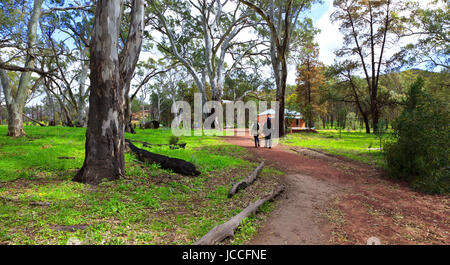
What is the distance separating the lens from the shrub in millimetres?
5668

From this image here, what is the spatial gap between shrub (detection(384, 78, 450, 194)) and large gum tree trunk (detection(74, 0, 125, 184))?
808cm

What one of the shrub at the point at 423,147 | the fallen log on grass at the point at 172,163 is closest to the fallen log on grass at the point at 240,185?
the fallen log on grass at the point at 172,163

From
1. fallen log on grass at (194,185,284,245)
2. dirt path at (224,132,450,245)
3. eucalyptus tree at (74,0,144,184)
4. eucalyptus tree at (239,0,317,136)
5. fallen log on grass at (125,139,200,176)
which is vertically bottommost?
dirt path at (224,132,450,245)

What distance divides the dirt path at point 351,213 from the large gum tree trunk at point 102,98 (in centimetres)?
399

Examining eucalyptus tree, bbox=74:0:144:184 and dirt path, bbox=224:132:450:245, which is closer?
dirt path, bbox=224:132:450:245

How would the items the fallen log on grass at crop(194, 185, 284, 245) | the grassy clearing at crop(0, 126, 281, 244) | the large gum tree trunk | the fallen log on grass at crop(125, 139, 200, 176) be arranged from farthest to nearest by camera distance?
the fallen log on grass at crop(125, 139, 200, 176), the large gum tree trunk, the grassy clearing at crop(0, 126, 281, 244), the fallen log on grass at crop(194, 185, 284, 245)

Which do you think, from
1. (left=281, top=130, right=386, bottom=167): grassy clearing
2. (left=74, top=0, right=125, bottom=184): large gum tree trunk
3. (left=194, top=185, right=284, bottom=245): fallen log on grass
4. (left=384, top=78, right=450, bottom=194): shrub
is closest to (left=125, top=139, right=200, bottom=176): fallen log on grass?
(left=74, top=0, right=125, bottom=184): large gum tree trunk

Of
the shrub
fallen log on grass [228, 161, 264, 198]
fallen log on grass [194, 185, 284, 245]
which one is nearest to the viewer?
fallen log on grass [194, 185, 284, 245]

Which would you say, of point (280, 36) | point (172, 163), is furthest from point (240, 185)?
point (280, 36)

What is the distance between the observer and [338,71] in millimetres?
27656

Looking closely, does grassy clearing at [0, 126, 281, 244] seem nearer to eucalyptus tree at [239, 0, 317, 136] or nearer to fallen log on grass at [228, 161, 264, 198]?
fallen log on grass at [228, 161, 264, 198]

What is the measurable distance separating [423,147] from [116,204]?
26.4 ft
